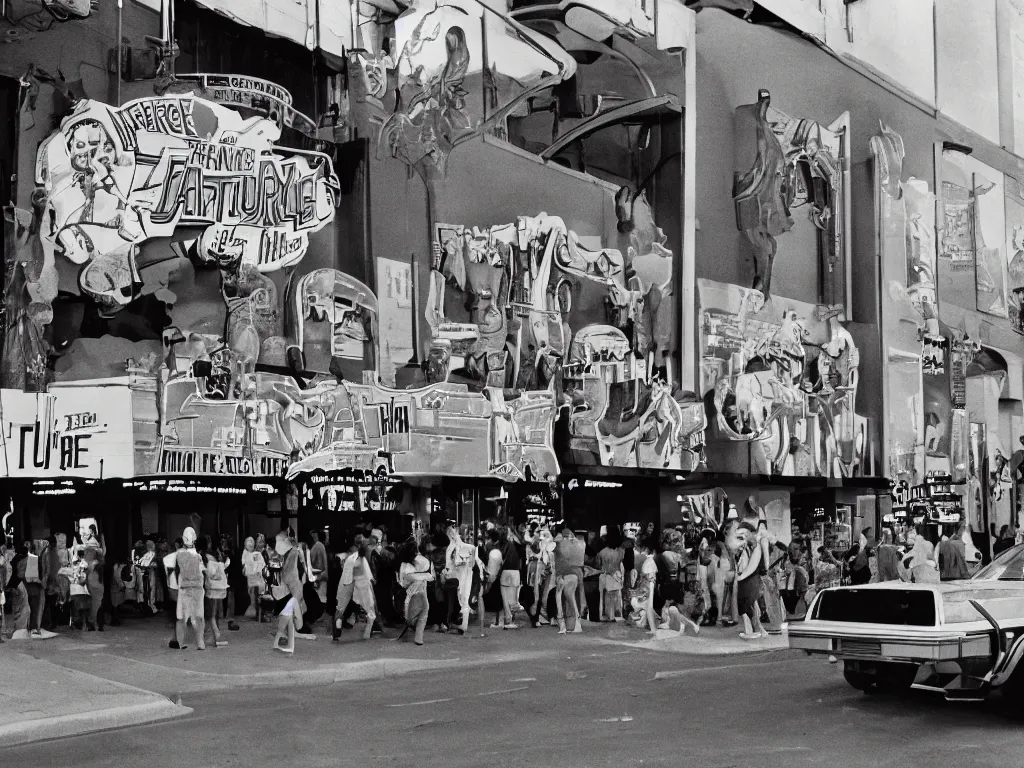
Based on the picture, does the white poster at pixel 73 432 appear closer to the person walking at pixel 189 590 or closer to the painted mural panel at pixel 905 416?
the person walking at pixel 189 590

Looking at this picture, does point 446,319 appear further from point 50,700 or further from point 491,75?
point 50,700

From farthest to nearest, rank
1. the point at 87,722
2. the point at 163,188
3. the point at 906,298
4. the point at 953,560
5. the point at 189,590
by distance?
the point at 906,298
the point at 163,188
the point at 953,560
the point at 189,590
the point at 87,722

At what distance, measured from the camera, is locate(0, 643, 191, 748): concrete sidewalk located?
480 inches

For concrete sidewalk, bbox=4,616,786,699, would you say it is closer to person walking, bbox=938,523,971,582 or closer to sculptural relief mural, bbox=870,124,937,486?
person walking, bbox=938,523,971,582

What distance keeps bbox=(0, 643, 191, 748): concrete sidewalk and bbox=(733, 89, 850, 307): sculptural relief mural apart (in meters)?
27.1

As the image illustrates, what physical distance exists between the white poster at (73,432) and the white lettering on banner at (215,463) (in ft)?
2.89

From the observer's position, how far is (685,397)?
115 ft

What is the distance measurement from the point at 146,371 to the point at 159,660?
643 cm

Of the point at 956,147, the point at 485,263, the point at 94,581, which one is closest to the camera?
the point at 94,581

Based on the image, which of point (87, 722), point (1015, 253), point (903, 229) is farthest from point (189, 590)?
point (1015, 253)

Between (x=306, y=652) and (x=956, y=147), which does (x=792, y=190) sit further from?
(x=306, y=652)

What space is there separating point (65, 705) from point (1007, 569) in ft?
31.6

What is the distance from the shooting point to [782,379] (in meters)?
38.4

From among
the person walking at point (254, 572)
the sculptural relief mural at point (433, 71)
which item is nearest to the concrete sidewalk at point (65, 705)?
the person walking at point (254, 572)
